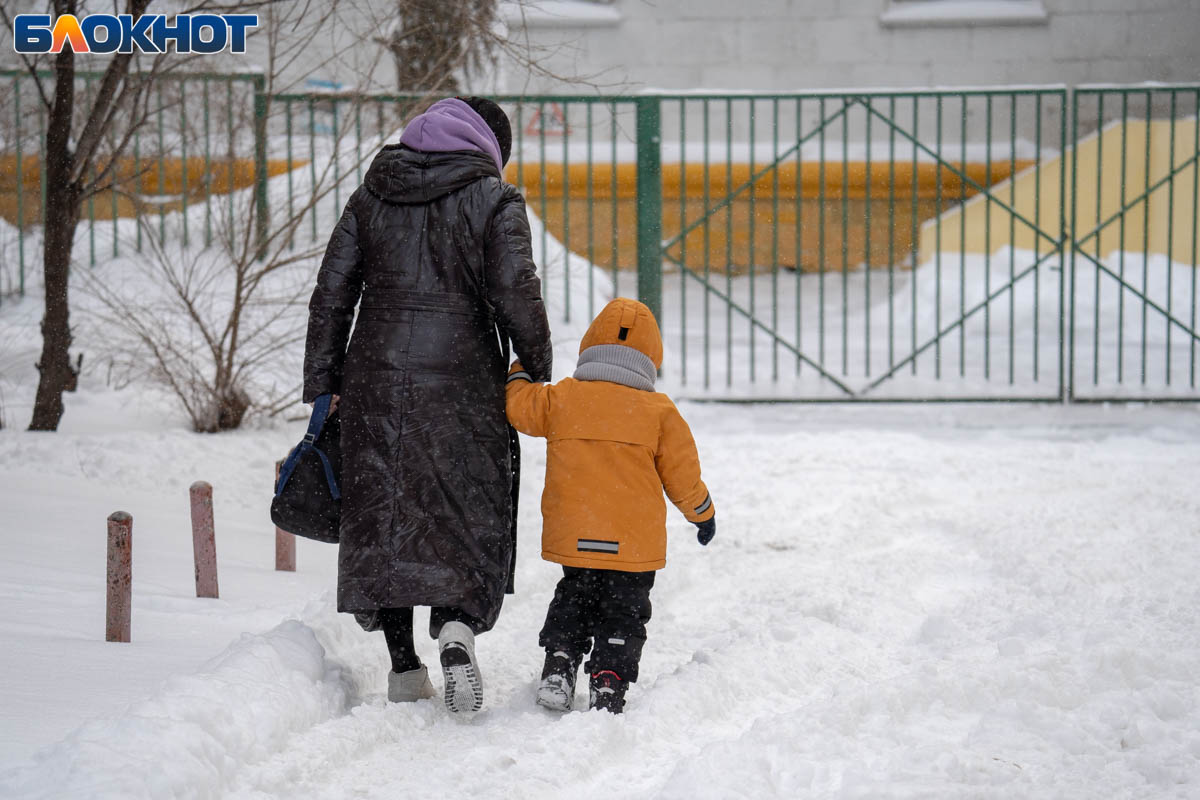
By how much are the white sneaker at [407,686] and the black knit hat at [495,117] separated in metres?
1.43

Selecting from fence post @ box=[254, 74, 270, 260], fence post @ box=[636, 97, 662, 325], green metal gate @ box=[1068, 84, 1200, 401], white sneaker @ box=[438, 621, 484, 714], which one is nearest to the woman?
white sneaker @ box=[438, 621, 484, 714]

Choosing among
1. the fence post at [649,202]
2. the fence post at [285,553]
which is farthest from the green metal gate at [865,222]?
the fence post at [285,553]

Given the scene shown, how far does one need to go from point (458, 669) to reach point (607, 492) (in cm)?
59

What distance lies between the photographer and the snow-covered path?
2631 mm

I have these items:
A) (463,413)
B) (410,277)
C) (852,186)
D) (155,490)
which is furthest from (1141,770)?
(852,186)

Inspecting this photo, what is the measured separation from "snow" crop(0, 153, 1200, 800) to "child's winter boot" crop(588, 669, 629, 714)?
10 cm

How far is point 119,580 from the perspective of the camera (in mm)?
3281

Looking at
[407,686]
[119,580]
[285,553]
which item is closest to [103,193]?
[285,553]

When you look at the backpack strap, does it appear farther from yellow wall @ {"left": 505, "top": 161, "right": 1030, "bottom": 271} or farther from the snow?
yellow wall @ {"left": 505, "top": 161, "right": 1030, "bottom": 271}

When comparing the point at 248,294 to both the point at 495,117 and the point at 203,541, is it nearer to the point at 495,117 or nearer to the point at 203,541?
the point at 203,541

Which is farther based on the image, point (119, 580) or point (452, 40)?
point (452, 40)

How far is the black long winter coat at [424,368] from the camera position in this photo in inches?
120

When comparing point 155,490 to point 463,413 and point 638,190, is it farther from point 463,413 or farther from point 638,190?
point 638,190

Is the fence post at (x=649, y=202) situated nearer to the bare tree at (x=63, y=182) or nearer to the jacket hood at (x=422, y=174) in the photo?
the bare tree at (x=63, y=182)
